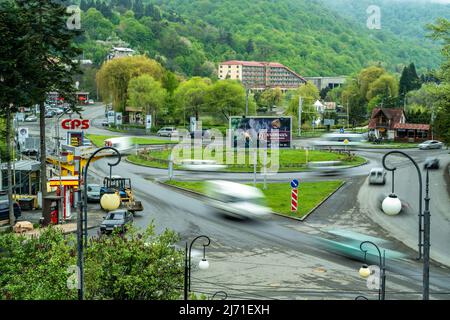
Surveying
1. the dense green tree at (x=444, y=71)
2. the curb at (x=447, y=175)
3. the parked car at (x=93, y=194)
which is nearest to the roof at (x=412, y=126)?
the curb at (x=447, y=175)

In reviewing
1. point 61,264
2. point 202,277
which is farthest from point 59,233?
point 202,277

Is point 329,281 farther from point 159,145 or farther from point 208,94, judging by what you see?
point 208,94

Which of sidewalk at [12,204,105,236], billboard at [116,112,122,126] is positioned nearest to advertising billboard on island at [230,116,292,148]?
sidewalk at [12,204,105,236]

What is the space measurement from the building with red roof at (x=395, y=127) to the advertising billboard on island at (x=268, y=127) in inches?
1778

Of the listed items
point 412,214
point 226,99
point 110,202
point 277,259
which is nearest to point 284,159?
point 412,214

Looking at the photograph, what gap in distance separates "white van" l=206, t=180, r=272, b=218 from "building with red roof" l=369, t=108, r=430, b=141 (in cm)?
6118

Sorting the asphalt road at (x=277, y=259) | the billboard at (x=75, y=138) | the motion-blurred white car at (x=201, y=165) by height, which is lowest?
the asphalt road at (x=277, y=259)

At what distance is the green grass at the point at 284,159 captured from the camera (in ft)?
216

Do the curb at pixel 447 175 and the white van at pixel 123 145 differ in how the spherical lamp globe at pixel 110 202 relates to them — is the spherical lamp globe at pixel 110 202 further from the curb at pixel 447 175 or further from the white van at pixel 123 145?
the white van at pixel 123 145

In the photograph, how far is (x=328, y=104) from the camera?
171625 mm

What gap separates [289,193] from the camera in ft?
164

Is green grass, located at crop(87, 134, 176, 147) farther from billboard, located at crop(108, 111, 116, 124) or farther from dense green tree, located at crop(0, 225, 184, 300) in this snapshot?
dense green tree, located at crop(0, 225, 184, 300)

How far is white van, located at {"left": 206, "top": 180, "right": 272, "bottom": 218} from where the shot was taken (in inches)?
1647

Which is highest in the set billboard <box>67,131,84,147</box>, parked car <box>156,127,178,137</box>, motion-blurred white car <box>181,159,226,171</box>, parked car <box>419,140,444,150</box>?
billboard <box>67,131,84,147</box>
